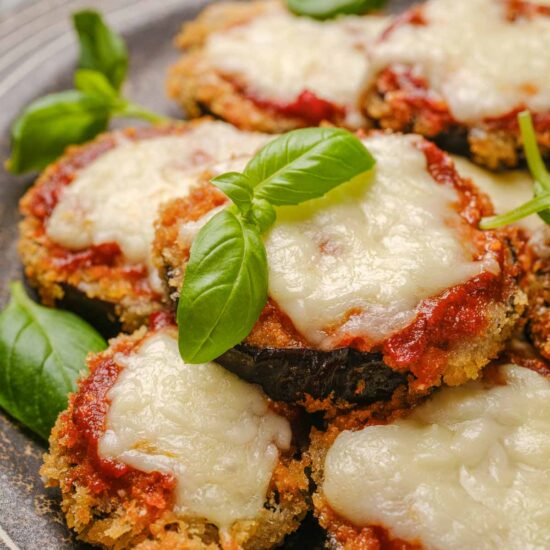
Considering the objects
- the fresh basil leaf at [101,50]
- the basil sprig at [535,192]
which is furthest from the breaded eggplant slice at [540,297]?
the fresh basil leaf at [101,50]

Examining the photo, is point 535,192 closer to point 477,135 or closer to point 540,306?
point 540,306

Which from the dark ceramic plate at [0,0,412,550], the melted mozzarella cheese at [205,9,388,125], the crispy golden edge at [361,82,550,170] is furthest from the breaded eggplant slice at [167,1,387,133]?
the dark ceramic plate at [0,0,412,550]

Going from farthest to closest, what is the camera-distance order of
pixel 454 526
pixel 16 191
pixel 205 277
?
1. pixel 16 191
2. pixel 205 277
3. pixel 454 526

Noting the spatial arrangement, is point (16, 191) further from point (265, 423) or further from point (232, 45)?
point (265, 423)

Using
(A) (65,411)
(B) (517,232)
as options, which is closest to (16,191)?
(A) (65,411)

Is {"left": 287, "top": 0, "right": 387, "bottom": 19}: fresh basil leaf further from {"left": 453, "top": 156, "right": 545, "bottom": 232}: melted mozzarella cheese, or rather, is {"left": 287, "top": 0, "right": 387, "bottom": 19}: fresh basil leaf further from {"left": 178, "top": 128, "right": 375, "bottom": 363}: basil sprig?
{"left": 178, "top": 128, "right": 375, "bottom": 363}: basil sprig

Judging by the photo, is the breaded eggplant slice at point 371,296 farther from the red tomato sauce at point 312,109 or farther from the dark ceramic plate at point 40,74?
the red tomato sauce at point 312,109
